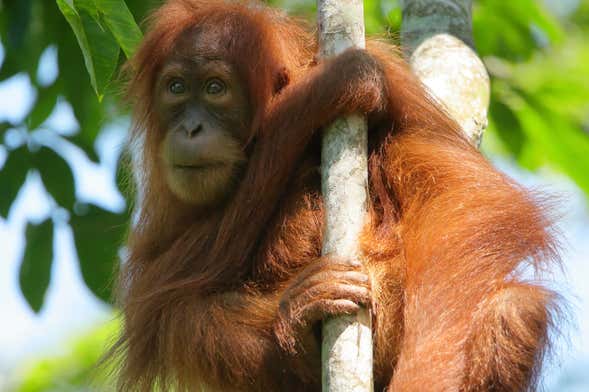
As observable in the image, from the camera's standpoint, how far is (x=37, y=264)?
660 cm

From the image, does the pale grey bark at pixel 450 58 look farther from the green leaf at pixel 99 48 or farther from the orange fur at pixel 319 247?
the green leaf at pixel 99 48

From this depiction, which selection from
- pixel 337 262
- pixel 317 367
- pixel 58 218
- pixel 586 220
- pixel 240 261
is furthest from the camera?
pixel 586 220

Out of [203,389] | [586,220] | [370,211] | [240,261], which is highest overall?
[370,211]

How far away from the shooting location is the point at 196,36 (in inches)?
227

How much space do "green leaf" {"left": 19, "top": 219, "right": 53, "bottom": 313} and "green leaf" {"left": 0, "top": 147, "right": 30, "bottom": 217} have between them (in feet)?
0.92

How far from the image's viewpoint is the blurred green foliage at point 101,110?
6.59 meters

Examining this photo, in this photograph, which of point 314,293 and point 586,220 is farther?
point 586,220

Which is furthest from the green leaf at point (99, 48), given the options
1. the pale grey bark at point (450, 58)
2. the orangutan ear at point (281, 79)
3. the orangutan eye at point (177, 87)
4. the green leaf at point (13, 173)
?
the pale grey bark at point (450, 58)

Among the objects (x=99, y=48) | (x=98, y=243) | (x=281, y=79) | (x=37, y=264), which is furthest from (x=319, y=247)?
(x=37, y=264)

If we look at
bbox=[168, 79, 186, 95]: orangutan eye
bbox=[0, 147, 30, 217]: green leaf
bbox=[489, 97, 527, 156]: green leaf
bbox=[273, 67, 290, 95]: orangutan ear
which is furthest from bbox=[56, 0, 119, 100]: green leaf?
bbox=[489, 97, 527, 156]: green leaf

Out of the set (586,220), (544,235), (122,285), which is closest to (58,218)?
(122,285)

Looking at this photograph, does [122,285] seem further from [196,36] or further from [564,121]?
[564,121]

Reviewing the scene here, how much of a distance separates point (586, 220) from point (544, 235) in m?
15.3

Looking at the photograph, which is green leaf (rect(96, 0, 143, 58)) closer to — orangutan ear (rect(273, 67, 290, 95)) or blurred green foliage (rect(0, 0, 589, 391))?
Answer: orangutan ear (rect(273, 67, 290, 95))
